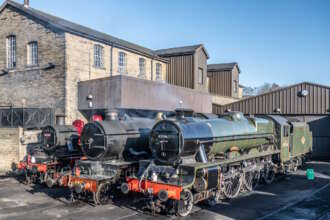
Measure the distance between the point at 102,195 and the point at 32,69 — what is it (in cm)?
1348

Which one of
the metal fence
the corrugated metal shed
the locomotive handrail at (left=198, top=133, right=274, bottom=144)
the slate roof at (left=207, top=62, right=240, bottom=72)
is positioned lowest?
the locomotive handrail at (left=198, top=133, right=274, bottom=144)

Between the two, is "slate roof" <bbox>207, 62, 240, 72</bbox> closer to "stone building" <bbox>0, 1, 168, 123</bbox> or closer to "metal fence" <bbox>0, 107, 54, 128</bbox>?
"stone building" <bbox>0, 1, 168, 123</bbox>

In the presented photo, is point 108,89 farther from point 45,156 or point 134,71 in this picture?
point 134,71

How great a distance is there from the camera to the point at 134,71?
82.7ft

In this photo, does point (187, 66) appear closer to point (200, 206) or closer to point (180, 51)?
point (180, 51)

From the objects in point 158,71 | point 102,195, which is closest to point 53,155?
point 102,195

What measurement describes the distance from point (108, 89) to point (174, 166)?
9.93 m

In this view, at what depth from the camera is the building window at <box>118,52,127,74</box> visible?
24.0m

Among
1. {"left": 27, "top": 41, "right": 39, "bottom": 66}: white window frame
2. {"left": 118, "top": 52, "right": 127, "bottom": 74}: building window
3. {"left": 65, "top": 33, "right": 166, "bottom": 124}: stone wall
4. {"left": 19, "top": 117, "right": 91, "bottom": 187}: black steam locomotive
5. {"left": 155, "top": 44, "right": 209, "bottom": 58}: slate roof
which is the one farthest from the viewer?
{"left": 155, "top": 44, "right": 209, "bottom": 58}: slate roof

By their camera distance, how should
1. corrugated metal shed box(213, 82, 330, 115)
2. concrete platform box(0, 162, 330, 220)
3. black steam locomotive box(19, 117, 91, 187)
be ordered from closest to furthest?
concrete platform box(0, 162, 330, 220), black steam locomotive box(19, 117, 91, 187), corrugated metal shed box(213, 82, 330, 115)

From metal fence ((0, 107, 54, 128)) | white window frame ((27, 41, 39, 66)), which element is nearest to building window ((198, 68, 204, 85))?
white window frame ((27, 41, 39, 66))

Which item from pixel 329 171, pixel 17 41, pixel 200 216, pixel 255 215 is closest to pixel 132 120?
pixel 200 216

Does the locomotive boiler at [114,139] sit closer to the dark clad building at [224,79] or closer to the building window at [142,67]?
the building window at [142,67]

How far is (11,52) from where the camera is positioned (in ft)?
74.9
